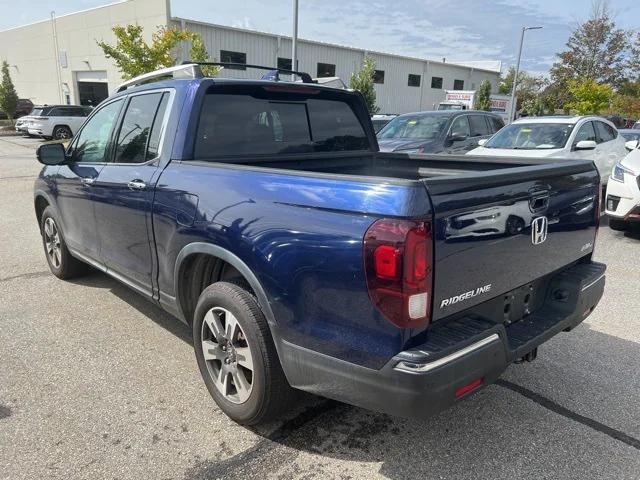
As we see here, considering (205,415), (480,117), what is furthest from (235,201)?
(480,117)

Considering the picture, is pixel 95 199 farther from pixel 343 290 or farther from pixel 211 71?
pixel 211 71

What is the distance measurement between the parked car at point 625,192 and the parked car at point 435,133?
3.76 m

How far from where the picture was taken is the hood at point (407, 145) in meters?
10.2

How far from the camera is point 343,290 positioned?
6.97ft

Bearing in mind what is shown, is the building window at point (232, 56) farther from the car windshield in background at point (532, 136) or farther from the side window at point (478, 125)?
the car windshield in background at point (532, 136)

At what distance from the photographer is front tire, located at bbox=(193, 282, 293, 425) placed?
257 centimetres

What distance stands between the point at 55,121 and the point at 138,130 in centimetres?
2388

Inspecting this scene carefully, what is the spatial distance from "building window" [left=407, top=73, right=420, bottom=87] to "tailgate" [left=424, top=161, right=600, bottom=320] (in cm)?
4062

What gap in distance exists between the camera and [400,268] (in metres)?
1.99

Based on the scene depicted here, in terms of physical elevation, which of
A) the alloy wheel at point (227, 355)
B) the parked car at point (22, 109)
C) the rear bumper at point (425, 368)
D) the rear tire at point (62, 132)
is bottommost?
the rear tire at point (62, 132)

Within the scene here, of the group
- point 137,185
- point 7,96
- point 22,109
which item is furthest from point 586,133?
point 22,109

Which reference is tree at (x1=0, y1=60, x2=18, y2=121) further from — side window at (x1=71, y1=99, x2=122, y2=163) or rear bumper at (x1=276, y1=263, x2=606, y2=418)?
rear bumper at (x1=276, y1=263, x2=606, y2=418)

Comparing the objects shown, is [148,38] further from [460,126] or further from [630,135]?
[630,135]

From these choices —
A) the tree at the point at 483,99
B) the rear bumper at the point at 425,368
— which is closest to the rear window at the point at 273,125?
the rear bumper at the point at 425,368
